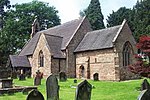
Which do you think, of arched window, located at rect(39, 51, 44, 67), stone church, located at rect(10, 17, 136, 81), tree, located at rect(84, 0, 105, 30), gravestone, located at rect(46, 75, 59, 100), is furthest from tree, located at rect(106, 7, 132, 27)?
gravestone, located at rect(46, 75, 59, 100)

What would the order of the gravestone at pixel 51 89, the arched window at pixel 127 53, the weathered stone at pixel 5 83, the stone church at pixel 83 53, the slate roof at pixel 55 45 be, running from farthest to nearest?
1. the slate roof at pixel 55 45
2. the arched window at pixel 127 53
3. the stone church at pixel 83 53
4. the weathered stone at pixel 5 83
5. the gravestone at pixel 51 89

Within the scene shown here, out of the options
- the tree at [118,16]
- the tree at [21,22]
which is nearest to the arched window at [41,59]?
the tree at [21,22]

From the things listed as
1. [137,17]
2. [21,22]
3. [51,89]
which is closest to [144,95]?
[51,89]

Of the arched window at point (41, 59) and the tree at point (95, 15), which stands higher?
the tree at point (95, 15)

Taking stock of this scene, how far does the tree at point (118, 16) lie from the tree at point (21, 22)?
15718 mm

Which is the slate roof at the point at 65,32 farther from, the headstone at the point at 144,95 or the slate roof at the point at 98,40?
the headstone at the point at 144,95

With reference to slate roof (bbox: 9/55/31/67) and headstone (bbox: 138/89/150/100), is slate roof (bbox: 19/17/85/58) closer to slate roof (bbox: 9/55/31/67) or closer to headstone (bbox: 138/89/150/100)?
slate roof (bbox: 9/55/31/67)

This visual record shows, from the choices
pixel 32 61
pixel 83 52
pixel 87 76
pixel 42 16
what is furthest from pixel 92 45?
pixel 42 16

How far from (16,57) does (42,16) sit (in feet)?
106

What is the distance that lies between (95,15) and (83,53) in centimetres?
3820

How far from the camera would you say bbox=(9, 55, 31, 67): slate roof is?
159 feet

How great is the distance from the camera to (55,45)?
44.4 m

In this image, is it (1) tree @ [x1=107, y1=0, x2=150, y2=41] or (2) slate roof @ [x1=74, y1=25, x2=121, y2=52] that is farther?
(1) tree @ [x1=107, y1=0, x2=150, y2=41]

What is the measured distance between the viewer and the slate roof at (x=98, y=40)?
3916 cm
